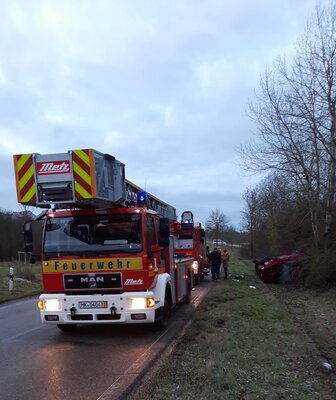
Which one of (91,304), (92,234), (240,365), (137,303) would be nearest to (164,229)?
(92,234)

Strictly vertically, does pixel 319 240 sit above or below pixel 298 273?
above

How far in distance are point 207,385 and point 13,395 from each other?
2384 mm

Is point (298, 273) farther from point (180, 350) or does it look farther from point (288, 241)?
point (180, 350)

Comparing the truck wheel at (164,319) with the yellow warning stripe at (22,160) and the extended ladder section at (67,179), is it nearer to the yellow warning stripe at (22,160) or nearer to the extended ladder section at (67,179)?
the extended ladder section at (67,179)

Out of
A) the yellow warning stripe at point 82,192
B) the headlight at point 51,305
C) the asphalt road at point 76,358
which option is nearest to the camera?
the asphalt road at point 76,358

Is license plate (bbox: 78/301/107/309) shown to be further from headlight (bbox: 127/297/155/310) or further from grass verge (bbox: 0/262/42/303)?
grass verge (bbox: 0/262/42/303)

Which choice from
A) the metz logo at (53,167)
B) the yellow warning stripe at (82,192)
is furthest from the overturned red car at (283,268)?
the metz logo at (53,167)

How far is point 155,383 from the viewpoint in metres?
6.29

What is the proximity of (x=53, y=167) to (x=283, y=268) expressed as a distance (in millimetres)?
16896

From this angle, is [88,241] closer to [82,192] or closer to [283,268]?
[82,192]

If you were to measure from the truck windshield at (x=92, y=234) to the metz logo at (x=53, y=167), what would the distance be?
3.76 feet

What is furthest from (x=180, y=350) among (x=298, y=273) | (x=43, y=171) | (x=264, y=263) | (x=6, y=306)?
(x=264, y=263)

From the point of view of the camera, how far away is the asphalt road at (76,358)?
6.22 meters

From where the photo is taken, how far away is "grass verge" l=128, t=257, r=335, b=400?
5855 millimetres
